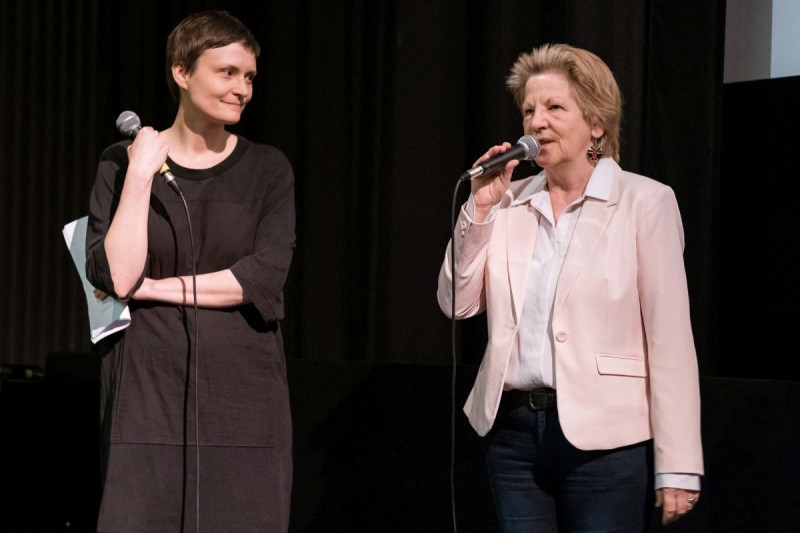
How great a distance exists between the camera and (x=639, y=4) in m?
3.65

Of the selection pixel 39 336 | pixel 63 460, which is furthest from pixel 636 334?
pixel 39 336

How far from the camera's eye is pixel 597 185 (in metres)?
2.21

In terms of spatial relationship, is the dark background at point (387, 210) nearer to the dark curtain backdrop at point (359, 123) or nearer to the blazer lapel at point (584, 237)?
the dark curtain backdrop at point (359, 123)

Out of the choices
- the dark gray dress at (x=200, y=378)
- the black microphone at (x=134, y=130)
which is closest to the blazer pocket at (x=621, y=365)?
the dark gray dress at (x=200, y=378)

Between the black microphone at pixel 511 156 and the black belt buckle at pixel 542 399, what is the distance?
1.46ft

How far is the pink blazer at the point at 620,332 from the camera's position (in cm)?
205

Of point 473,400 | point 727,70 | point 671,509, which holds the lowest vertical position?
point 671,509

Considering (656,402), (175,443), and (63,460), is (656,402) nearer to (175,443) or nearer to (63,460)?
(175,443)

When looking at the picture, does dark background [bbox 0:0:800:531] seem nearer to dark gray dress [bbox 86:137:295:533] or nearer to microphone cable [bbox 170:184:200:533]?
dark gray dress [bbox 86:137:295:533]

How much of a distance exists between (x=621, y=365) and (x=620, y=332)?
6 cm

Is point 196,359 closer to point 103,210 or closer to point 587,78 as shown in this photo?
point 103,210

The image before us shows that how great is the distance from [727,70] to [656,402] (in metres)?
2.09

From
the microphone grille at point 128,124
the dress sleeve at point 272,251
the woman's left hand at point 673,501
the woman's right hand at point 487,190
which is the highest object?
the microphone grille at point 128,124

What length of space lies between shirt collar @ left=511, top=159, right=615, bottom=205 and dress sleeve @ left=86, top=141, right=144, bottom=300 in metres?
0.82
